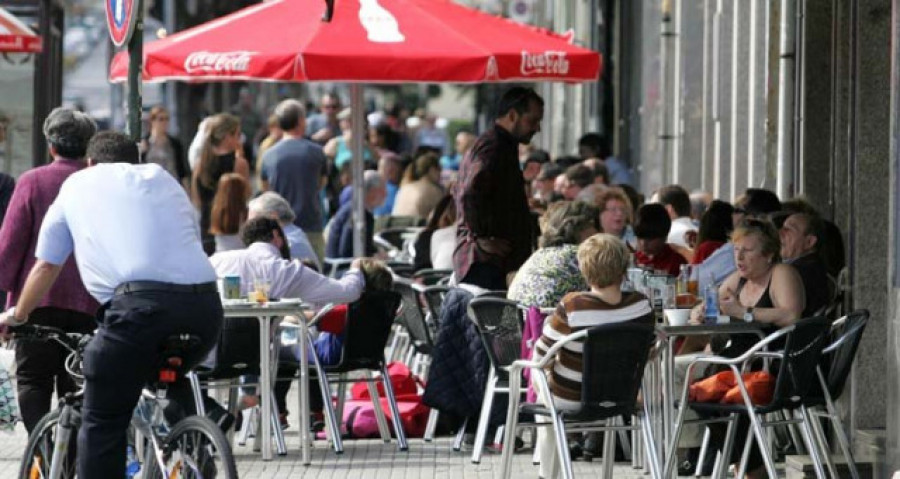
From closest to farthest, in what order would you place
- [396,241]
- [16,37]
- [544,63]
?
[544,63] → [16,37] → [396,241]

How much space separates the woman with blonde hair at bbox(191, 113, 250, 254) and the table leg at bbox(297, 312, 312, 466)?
5.81 metres

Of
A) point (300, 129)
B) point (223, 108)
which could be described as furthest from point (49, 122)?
point (223, 108)

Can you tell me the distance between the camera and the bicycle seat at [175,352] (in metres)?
8.11

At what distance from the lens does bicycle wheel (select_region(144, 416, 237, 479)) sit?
7.69m

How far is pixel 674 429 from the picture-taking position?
10.3 m

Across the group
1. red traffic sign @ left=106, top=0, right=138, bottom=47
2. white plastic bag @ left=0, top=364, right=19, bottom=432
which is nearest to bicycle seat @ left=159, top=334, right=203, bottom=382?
white plastic bag @ left=0, top=364, right=19, bottom=432

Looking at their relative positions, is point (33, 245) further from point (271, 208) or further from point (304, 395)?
point (271, 208)

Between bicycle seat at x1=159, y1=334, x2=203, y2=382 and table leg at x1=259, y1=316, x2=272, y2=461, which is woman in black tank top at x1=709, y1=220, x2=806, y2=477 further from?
bicycle seat at x1=159, y1=334, x2=203, y2=382

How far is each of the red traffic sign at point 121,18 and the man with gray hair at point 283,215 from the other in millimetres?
2211

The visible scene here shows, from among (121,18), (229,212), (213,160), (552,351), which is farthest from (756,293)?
(213,160)

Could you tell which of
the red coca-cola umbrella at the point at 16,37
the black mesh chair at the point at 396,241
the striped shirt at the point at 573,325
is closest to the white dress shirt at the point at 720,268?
the striped shirt at the point at 573,325

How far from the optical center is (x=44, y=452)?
8688 millimetres

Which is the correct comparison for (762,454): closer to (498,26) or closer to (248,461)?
(248,461)

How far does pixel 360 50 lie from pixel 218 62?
33.4 inches
